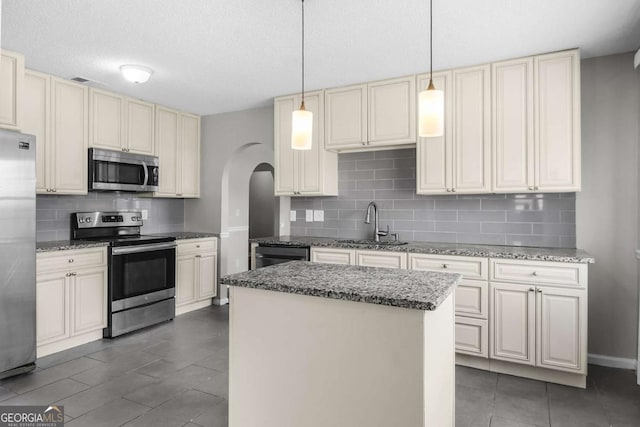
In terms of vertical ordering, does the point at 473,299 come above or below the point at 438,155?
below

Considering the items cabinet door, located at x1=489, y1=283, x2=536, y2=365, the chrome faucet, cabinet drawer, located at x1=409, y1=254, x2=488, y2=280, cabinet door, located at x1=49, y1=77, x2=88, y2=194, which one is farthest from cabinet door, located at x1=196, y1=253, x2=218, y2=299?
cabinet door, located at x1=489, y1=283, x2=536, y2=365

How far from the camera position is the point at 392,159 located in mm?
3963

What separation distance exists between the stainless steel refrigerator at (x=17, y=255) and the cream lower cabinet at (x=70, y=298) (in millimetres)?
223

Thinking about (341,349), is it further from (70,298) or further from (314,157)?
(70,298)

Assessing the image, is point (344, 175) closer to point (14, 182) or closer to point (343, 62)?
point (343, 62)

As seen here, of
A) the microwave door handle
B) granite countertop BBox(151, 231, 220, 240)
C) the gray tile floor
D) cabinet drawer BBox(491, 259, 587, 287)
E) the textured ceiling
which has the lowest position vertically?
the gray tile floor

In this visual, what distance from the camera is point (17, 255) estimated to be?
2.88m

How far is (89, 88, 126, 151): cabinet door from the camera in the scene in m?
3.92

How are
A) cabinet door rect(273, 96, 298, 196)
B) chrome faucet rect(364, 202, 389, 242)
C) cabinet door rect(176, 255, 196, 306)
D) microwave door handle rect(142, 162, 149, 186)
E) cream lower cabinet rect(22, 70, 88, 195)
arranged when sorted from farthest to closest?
cabinet door rect(176, 255, 196, 306) < microwave door handle rect(142, 162, 149, 186) < cabinet door rect(273, 96, 298, 196) < chrome faucet rect(364, 202, 389, 242) < cream lower cabinet rect(22, 70, 88, 195)

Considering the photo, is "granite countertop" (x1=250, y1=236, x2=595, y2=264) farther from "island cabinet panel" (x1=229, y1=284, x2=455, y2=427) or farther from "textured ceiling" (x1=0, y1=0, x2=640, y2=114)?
"textured ceiling" (x1=0, y1=0, x2=640, y2=114)

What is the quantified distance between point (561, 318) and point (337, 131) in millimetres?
2424

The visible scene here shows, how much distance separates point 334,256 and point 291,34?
187cm

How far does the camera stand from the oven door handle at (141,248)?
3743 mm

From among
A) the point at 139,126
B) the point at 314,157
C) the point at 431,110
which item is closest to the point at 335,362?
the point at 431,110
